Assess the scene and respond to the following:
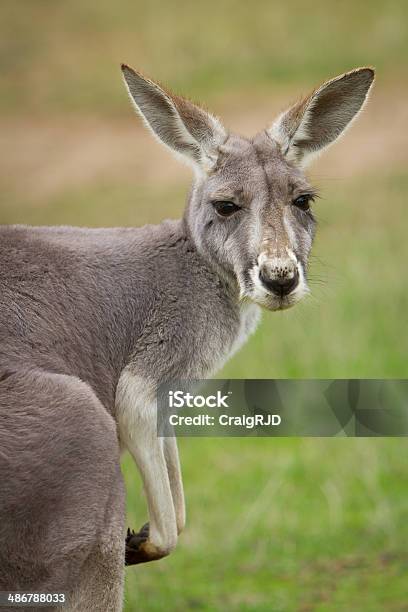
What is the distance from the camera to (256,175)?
476 cm

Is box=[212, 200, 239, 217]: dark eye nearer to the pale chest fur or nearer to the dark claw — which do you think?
A: the pale chest fur

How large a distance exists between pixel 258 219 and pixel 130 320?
0.68 metres

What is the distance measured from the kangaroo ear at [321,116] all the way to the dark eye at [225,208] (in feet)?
1.19

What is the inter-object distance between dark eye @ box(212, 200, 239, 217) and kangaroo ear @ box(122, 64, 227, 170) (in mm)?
236

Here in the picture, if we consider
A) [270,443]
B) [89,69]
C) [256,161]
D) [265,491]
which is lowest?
[256,161]

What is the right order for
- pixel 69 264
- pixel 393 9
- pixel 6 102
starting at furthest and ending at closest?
pixel 6 102 → pixel 393 9 → pixel 69 264

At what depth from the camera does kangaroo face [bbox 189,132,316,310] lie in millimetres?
4434

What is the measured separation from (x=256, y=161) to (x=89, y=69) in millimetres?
17235

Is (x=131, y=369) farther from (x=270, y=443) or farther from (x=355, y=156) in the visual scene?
(x=355, y=156)

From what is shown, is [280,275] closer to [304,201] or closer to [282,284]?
[282,284]

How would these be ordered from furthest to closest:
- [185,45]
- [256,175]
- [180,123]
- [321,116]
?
1. [185,45]
2. [321,116]
3. [180,123]
4. [256,175]

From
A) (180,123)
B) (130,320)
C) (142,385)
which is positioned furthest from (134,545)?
(180,123)

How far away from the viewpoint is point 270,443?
11156 millimetres

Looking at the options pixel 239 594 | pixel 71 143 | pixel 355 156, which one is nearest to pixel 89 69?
pixel 71 143
